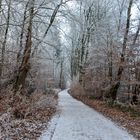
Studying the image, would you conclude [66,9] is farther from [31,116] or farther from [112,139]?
[112,139]

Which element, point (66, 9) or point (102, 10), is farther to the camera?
point (102, 10)

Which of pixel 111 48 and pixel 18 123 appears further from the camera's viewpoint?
pixel 111 48

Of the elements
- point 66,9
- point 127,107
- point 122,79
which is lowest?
point 127,107

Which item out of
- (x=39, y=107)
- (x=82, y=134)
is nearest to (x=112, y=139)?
(x=82, y=134)

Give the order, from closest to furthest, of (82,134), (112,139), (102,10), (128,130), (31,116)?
1. (112,139)
2. (82,134)
3. (128,130)
4. (31,116)
5. (102,10)

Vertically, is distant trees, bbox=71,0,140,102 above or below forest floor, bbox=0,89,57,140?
above

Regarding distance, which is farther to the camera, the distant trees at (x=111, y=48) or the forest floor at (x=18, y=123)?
the distant trees at (x=111, y=48)

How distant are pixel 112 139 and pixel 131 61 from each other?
14.3 m

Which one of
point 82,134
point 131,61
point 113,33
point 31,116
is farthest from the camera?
point 113,33

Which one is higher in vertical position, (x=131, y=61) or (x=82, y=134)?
(x=131, y=61)

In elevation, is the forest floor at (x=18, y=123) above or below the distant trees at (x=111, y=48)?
below

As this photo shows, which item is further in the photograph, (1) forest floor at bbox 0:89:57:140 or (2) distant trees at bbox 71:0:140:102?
(2) distant trees at bbox 71:0:140:102

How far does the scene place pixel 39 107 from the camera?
20.7 meters

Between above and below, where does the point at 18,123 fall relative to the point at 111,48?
below
